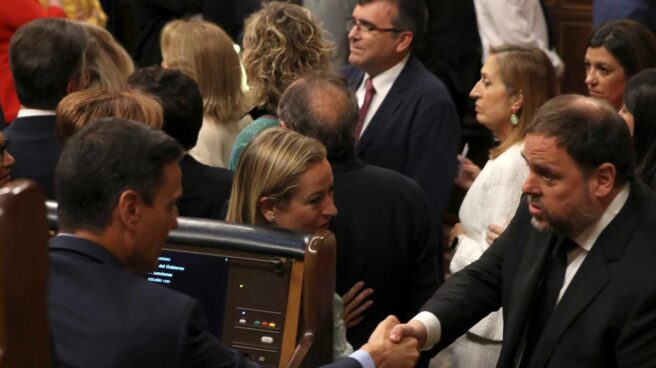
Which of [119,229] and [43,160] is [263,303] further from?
[43,160]

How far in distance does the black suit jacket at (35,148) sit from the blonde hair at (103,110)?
289 mm

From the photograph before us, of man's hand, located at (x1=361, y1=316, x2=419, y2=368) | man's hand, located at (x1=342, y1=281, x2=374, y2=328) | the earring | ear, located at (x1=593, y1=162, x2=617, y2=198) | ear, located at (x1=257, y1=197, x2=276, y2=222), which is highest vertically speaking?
ear, located at (x1=593, y1=162, x2=617, y2=198)

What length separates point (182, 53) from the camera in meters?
5.65

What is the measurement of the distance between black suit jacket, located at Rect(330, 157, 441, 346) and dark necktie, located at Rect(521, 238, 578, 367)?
69 cm

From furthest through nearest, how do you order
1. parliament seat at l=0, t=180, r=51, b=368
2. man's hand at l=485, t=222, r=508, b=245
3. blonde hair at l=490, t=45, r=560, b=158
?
blonde hair at l=490, t=45, r=560, b=158 < man's hand at l=485, t=222, r=508, b=245 < parliament seat at l=0, t=180, r=51, b=368

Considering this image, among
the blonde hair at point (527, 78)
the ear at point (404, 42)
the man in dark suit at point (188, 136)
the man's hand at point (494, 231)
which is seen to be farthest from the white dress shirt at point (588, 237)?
the ear at point (404, 42)

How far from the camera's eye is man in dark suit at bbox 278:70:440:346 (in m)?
4.08

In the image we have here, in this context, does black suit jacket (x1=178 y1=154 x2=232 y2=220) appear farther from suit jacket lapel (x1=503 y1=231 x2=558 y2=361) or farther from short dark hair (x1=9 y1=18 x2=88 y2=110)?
suit jacket lapel (x1=503 y1=231 x2=558 y2=361)

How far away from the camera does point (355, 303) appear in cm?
402

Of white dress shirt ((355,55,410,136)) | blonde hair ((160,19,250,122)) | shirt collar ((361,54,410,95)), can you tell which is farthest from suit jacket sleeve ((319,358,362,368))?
shirt collar ((361,54,410,95))

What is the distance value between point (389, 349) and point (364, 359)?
239mm

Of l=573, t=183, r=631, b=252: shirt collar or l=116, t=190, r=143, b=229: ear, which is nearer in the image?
l=116, t=190, r=143, b=229: ear

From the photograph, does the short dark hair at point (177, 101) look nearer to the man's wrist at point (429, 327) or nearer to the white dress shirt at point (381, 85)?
the man's wrist at point (429, 327)

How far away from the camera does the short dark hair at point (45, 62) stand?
4.69 metres
